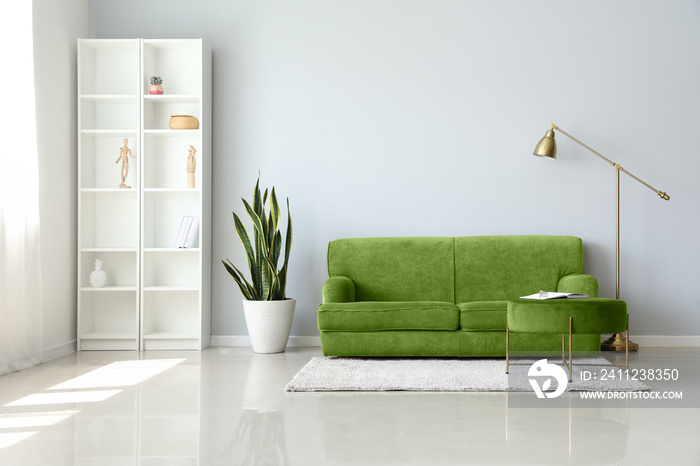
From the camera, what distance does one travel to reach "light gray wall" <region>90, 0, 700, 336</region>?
511 centimetres

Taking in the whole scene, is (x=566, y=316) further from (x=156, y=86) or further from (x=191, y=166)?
(x=156, y=86)

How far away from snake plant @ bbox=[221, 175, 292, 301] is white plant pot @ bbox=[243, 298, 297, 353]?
90 mm

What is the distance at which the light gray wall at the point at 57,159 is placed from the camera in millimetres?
4648

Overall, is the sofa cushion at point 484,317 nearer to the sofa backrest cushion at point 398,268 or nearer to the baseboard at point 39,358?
the sofa backrest cushion at point 398,268

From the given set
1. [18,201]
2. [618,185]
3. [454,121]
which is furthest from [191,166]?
[618,185]

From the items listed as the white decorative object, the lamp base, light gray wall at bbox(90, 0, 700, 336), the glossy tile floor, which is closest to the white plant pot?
light gray wall at bbox(90, 0, 700, 336)

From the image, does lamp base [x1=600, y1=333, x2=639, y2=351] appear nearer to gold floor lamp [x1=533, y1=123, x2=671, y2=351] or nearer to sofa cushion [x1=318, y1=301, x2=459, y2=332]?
gold floor lamp [x1=533, y1=123, x2=671, y2=351]

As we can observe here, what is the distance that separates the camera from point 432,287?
493 cm

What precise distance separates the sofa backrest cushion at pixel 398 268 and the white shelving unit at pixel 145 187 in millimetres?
1134

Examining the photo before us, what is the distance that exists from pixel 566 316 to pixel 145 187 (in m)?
3.25

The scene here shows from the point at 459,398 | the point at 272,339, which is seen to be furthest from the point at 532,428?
the point at 272,339

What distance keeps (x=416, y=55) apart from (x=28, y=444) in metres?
3.90

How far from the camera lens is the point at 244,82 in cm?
534

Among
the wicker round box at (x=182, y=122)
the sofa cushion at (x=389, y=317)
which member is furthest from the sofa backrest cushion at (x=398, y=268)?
the wicker round box at (x=182, y=122)
